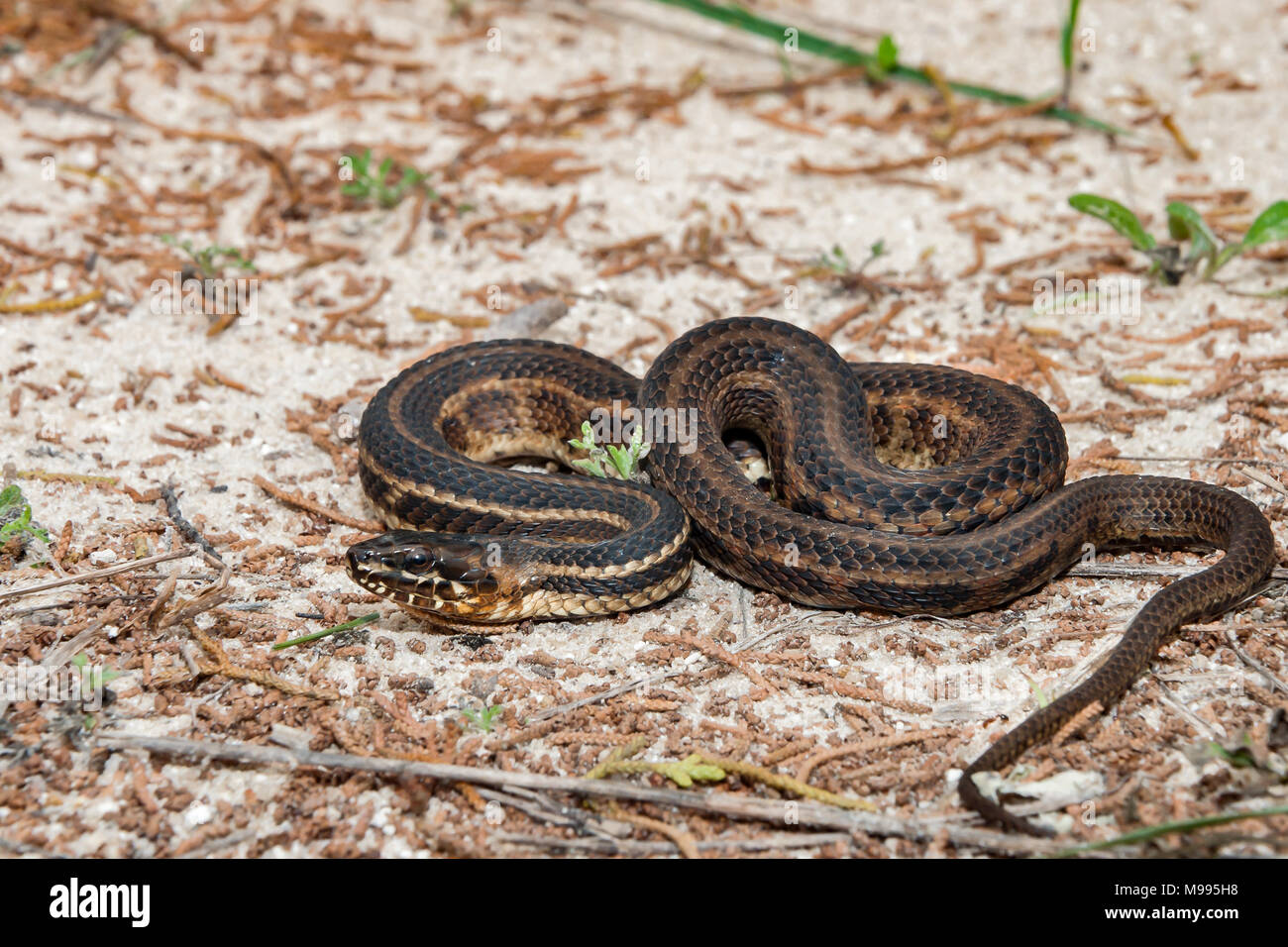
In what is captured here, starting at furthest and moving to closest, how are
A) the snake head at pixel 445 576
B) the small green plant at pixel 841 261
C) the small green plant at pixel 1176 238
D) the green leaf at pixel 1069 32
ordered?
1. the green leaf at pixel 1069 32
2. the small green plant at pixel 841 261
3. the small green plant at pixel 1176 238
4. the snake head at pixel 445 576

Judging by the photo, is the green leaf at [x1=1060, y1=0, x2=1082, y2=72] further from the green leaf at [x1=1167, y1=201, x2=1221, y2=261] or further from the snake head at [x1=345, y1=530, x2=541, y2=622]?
the snake head at [x1=345, y1=530, x2=541, y2=622]

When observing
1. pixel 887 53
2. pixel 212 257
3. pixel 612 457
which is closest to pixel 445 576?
pixel 612 457

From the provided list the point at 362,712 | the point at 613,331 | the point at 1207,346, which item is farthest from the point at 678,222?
the point at 362,712

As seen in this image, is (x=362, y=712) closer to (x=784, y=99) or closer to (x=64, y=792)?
(x=64, y=792)

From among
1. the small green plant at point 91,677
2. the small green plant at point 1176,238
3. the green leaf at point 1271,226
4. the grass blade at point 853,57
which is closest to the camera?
the small green plant at point 91,677

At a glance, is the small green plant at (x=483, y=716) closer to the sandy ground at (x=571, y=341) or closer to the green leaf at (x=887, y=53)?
the sandy ground at (x=571, y=341)

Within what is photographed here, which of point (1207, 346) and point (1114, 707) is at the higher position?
point (1207, 346)

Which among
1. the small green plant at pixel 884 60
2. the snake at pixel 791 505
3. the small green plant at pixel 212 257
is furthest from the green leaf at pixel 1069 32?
the small green plant at pixel 212 257
